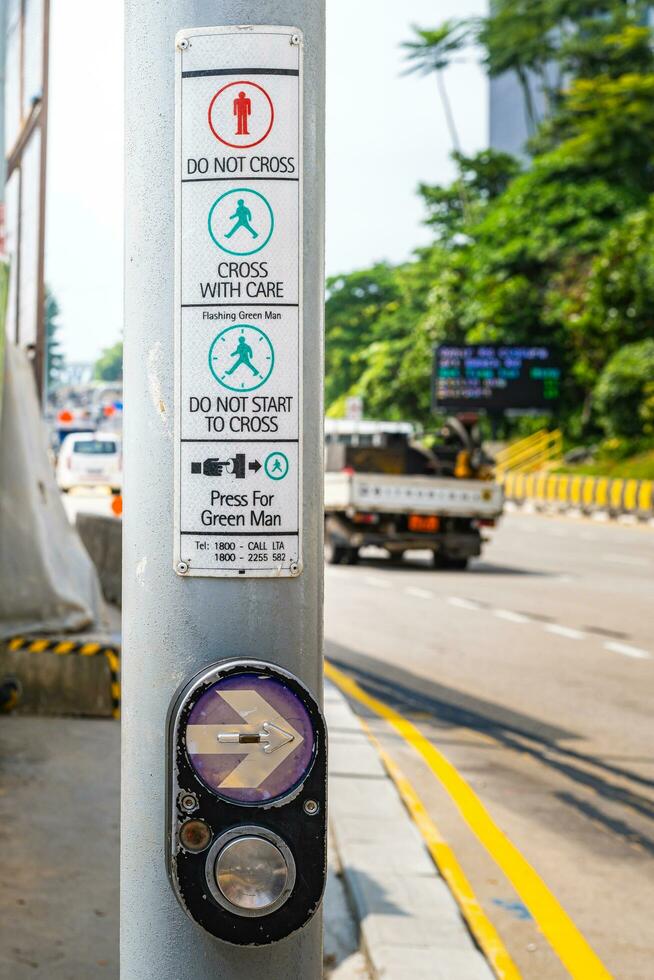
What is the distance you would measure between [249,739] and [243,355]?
0.57 m

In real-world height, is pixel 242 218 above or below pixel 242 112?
below

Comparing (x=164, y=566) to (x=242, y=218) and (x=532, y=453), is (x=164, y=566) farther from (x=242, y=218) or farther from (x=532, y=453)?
(x=532, y=453)

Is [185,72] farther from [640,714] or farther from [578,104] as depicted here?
[578,104]

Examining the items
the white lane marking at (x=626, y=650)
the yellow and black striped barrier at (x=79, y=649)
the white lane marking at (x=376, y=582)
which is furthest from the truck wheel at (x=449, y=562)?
the yellow and black striped barrier at (x=79, y=649)

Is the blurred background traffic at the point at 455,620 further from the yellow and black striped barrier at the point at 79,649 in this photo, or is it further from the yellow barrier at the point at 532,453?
the yellow barrier at the point at 532,453

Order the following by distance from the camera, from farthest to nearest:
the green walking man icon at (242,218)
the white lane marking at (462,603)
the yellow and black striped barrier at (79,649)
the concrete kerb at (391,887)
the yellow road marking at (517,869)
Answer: the white lane marking at (462,603)
the yellow and black striped barrier at (79,649)
the yellow road marking at (517,869)
the concrete kerb at (391,887)
the green walking man icon at (242,218)

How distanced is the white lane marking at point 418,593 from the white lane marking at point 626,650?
171 inches

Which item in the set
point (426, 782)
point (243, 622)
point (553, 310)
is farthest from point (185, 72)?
point (553, 310)

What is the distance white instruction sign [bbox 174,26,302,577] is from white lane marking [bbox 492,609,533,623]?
37.2 ft

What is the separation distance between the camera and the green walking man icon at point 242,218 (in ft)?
6.52

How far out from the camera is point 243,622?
1978 millimetres

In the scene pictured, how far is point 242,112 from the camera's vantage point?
1.99 metres

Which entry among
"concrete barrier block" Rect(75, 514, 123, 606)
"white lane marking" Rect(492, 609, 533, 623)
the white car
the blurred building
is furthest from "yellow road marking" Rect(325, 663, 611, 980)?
the blurred building

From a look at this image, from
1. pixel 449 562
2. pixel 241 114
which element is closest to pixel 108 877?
pixel 241 114
